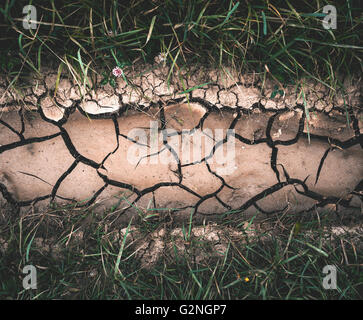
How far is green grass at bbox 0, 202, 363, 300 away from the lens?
1.48 m

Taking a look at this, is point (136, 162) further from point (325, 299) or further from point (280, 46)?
point (325, 299)

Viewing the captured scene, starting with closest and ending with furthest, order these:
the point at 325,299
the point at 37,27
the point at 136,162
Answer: the point at 37,27, the point at 325,299, the point at 136,162

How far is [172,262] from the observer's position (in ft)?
5.11

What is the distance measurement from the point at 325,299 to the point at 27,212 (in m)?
1.97

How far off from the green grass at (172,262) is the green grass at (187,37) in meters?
0.93

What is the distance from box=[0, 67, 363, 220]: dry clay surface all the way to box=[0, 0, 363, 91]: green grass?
0.12 meters

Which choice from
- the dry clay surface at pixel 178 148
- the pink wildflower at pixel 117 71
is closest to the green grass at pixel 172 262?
the dry clay surface at pixel 178 148

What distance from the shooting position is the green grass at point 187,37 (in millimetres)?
1341

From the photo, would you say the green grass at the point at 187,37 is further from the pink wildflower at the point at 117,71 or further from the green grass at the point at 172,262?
the green grass at the point at 172,262

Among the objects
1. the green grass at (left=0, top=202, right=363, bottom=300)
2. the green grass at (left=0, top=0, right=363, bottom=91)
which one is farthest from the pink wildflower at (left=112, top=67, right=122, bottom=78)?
the green grass at (left=0, top=202, right=363, bottom=300)

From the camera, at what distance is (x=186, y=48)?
144cm

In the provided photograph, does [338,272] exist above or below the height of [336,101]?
below
